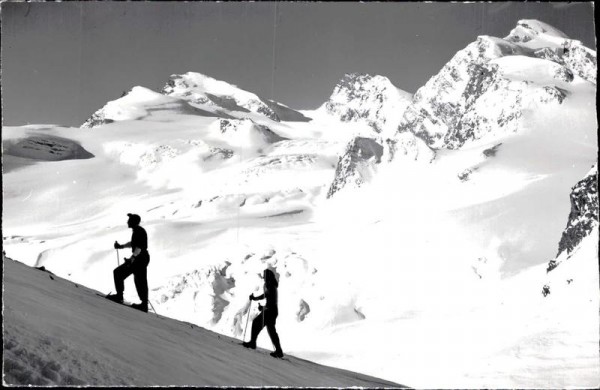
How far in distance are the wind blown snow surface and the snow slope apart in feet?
59.8

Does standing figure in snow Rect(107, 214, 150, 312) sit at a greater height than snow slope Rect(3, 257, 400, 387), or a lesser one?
greater

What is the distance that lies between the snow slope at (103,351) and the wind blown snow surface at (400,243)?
18.2 m

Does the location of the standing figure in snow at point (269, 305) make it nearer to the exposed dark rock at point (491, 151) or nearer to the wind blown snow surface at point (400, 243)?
the wind blown snow surface at point (400, 243)

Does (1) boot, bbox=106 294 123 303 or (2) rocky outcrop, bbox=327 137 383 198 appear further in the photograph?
(2) rocky outcrop, bbox=327 137 383 198

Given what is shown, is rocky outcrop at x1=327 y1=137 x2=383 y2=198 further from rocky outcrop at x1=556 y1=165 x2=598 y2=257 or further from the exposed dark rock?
rocky outcrop at x1=556 y1=165 x2=598 y2=257

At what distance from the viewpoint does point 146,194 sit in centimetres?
18988

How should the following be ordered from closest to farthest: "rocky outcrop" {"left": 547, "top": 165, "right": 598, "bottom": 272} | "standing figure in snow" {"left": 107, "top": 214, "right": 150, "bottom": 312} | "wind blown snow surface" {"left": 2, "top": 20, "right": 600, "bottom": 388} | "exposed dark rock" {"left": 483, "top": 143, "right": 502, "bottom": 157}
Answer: "standing figure in snow" {"left": 107, "top": 214, "right": 150, "bottom": 312}, "wind blown snow surface" {"left": 2, "top": 20, "right": 600, "bottom": 388}, "rocky outcrop" {"left": 547, "top": 165, "right": 598, "bottom": 272}, "exposed dark rock" {"left": 483, "top": 143, "right": 502, "bottom": 157}

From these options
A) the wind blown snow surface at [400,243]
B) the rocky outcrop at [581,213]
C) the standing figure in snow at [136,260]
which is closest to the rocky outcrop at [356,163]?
the wind blown snow surface at [400,243]

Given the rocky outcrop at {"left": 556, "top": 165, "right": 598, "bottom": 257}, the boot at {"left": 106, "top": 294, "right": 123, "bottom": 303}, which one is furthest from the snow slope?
the rocky outcrop at {"left": 556, "top": 165, "right": 598, "bottom": 257}

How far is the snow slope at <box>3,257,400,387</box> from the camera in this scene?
4086mm

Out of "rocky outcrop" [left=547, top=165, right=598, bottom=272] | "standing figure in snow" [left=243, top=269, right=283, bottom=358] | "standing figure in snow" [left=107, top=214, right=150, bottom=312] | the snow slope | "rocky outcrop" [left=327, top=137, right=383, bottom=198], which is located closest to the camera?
the snow slope

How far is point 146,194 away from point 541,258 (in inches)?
5254

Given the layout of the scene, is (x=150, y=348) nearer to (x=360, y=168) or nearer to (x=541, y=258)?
(x=541, y=258)

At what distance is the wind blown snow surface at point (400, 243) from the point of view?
4122cm
